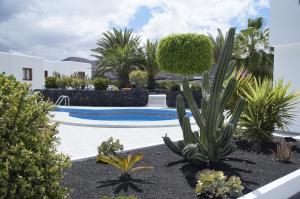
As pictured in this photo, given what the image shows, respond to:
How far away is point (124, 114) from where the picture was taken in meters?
20.3

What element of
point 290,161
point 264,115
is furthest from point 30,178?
point 264,115

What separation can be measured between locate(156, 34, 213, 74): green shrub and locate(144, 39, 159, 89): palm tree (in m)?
9.28

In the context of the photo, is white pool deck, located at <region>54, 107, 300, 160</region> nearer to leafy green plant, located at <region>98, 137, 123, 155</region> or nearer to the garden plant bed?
leafy green plant, located at <region>98, 137, 123, 155</region>

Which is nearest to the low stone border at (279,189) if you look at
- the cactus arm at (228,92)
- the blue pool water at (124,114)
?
the cactus arm at (228,92)

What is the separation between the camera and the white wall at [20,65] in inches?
1289

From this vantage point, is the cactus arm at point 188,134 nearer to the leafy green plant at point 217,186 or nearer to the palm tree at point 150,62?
the leafy green plant at point 217,186

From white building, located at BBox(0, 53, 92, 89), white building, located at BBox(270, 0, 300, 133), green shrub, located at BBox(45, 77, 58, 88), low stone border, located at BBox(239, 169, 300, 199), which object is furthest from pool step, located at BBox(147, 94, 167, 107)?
low stone border, located at BBox(239, 169, 300, 199)

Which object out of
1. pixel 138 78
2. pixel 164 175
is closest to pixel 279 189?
pixel 164 175

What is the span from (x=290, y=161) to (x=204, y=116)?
2081 mm

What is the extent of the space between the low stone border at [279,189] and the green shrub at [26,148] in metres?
2.65

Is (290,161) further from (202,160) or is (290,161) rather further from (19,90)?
(19,90)

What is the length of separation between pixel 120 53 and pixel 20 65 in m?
9.84

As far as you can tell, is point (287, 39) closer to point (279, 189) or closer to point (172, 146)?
point (172, 146)

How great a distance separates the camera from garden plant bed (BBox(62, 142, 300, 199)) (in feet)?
16.4
